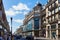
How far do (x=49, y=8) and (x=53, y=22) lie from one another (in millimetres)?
6718

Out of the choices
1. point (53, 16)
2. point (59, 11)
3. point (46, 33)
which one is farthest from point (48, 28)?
point (59, 11)

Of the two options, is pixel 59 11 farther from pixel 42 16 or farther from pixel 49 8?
pixel 42 16

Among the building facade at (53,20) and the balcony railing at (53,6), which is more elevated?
the balcony railing at (53,6)

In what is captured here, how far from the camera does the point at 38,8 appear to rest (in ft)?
252

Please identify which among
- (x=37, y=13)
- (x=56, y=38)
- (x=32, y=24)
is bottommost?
(x=56, y=38)

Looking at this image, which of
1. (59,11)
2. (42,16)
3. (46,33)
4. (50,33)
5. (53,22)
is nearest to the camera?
(59,11)

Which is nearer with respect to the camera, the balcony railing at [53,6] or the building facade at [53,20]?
the building facade at [53,20]

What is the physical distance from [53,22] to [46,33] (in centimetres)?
944

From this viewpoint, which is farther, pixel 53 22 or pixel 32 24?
pixel 32 24

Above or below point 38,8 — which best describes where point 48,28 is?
below

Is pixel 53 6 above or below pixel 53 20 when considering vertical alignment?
above

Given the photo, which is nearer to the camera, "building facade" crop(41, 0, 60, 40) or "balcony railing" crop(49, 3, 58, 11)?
"building facade" crop(41, 0, 60, 40)

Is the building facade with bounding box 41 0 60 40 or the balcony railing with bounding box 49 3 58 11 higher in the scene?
the balcony railing with bounding box 49 3 58 11

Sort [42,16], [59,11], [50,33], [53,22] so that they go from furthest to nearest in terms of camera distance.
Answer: [42,16]
[50,33]
[53,22]
[59,11]
